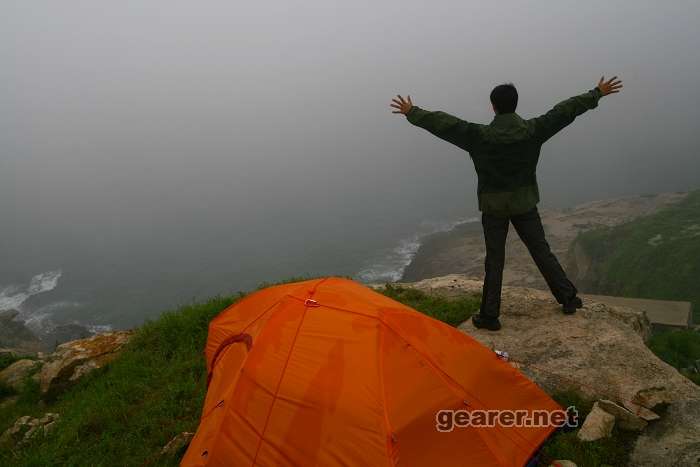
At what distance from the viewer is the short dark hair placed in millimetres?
5859

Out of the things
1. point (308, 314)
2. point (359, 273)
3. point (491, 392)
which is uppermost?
point (308, 314)

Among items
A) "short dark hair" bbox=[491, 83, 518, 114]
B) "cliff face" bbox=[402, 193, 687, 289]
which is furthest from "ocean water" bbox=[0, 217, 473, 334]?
"short dark hair" bbox=[491, 83, 518, 114]

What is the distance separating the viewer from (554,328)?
6.81 m

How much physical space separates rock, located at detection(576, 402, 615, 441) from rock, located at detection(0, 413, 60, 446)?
7460 mm

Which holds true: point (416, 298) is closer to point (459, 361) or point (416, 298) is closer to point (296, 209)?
point (459, 361)

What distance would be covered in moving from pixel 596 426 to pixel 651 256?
1599 inches

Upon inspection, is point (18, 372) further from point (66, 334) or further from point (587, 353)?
point (66, 334)

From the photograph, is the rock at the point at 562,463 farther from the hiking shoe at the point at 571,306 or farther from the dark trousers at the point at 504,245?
A: the hiking shoe at the point at 571,306

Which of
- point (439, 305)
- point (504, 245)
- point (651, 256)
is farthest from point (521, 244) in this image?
point (504, 245)

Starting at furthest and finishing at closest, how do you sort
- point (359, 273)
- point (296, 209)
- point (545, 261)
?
1. point (296, 209)
2. point (359, 273)
3. point (545, 261)

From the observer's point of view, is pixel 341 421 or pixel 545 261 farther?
pixel 545 261

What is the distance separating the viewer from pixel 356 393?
13.6 feet

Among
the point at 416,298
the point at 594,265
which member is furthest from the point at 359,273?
the point at 416,298

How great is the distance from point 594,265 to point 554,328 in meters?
42.5
